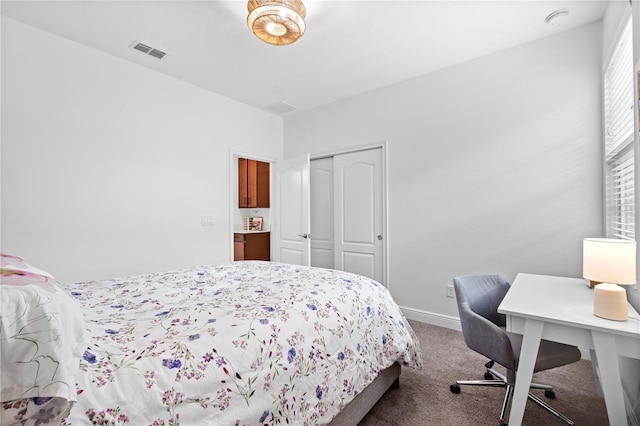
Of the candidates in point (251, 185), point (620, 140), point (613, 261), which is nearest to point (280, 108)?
point (251, 185)

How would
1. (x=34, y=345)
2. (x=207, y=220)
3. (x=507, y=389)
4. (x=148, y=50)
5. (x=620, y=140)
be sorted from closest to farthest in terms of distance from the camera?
(x=34, y=345) < (x=507, y=389) < (x=620, y=140) < (x=148, y=50) < (x=207, y=220)

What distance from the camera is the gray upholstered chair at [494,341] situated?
1.61 m

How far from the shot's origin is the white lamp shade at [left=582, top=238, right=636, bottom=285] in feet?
4.99

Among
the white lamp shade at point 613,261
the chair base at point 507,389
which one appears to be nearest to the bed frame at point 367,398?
the chair base at point 507,389

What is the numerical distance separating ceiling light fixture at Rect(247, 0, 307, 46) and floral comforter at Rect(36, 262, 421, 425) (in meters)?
1.76

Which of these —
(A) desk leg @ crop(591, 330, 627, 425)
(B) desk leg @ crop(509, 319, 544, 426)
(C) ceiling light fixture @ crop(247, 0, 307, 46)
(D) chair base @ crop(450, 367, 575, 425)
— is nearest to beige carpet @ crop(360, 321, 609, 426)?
(D) chair base @ crop(450, 367, 575, 425)

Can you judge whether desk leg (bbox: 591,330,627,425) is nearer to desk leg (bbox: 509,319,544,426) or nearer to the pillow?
desk leg (bbox: 509,319,544,426)

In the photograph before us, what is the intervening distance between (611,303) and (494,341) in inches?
21.9

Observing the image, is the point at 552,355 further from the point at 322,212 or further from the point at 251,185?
the point at 251,185

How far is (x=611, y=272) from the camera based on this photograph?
1.57m

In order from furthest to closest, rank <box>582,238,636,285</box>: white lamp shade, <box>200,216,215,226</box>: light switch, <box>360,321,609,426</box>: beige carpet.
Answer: <box>200,216,215,226</box>: light switch, <box>360,321,609,426</box>: beige carpet, <box>582,238,636,285</box>: white lamp shade

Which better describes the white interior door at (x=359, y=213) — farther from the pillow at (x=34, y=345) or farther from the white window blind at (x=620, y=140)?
the pillow at (x=34, y=345)

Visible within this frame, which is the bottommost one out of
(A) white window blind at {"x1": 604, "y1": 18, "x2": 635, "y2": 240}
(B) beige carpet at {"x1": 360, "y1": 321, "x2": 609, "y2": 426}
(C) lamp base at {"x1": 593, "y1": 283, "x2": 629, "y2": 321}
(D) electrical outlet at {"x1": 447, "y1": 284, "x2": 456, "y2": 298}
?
(B) beige carpet at {"x1": 360, "y1": 321, "x2": 609, "y2": 426}

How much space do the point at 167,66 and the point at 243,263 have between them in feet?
7.34
